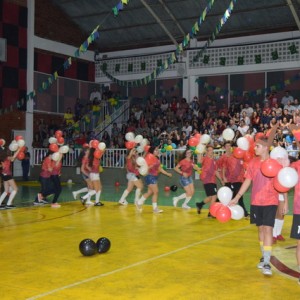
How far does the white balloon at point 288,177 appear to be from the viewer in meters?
5.95

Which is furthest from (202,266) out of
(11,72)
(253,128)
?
(11,72)

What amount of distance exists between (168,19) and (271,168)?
22559 mm

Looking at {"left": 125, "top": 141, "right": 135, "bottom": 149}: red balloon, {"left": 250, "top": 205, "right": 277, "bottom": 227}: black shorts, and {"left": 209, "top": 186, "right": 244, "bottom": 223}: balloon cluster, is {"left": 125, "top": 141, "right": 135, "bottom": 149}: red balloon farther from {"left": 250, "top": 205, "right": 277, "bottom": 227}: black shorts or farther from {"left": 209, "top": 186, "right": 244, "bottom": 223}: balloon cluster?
{"left": 250, "top": 205, "right": 277, "bottom": 227}: black shorts

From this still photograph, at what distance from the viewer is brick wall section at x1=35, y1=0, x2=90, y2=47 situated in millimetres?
29250

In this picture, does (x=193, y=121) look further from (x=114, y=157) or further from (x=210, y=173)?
(x=210, y=173)

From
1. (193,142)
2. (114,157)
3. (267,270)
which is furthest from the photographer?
(114,157)

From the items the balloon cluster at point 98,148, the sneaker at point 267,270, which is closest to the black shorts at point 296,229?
the sneaker at point 267,270

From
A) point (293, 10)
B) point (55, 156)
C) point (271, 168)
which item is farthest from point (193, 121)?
point (271, 168)

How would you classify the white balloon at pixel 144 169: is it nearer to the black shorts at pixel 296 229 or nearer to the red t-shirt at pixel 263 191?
the red t-shirt at pixel 263 191

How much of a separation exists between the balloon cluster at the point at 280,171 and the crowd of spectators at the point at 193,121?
1240 cm

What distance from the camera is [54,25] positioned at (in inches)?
1180

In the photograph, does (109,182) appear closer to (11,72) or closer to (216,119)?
(216,119)

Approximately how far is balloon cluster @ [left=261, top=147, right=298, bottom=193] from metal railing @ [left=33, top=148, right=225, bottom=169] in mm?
13929

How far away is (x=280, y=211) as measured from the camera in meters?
9.02
